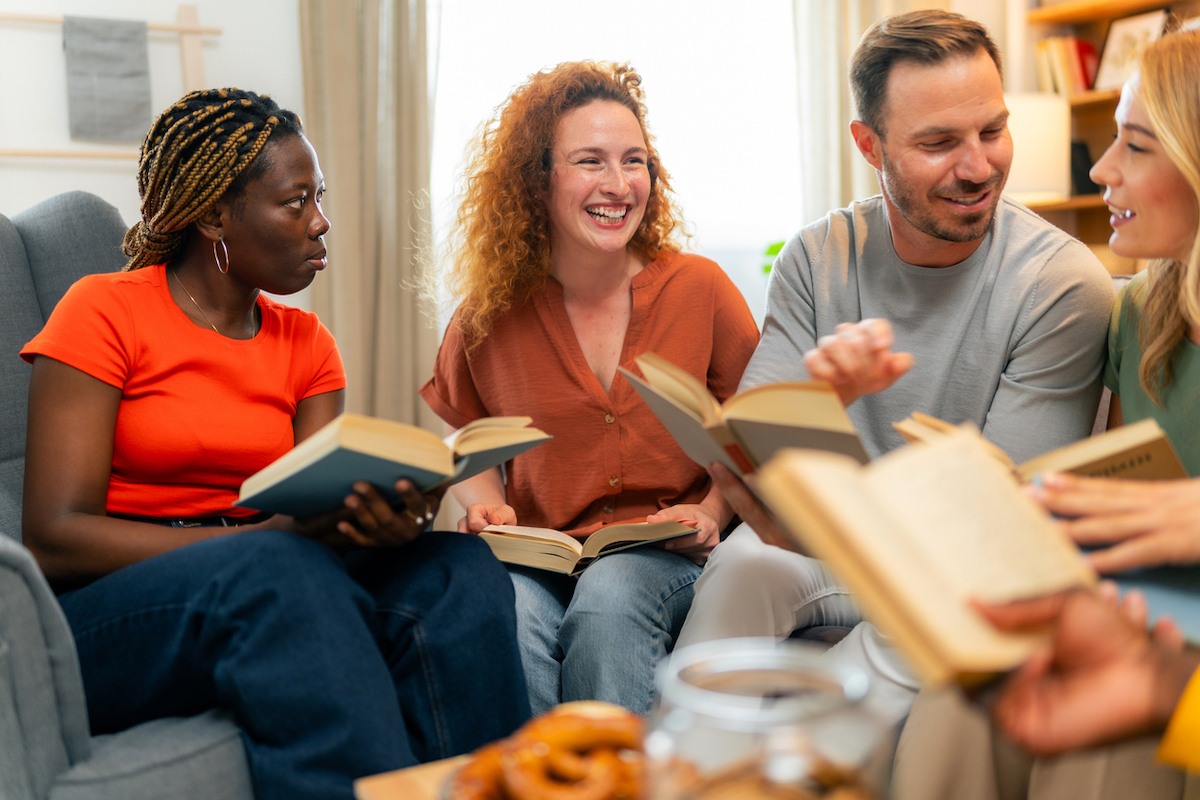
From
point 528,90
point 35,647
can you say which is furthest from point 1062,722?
point 528,90

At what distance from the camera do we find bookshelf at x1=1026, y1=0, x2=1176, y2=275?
10.5ft

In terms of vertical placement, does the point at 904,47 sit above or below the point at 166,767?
above

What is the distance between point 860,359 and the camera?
1.04 metres

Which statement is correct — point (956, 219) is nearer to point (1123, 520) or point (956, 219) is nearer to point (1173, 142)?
point (1173, 142)

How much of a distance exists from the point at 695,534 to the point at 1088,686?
886 millimetres

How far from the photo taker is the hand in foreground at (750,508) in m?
1.15

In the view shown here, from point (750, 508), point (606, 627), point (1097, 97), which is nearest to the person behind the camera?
point (750, 508)

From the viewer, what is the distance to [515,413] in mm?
1608

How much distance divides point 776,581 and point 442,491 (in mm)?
500

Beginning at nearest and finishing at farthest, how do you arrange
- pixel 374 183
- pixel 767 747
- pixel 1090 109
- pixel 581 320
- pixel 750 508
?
pixel 767 747 → pixel 750 508 → pixel 581 320 → pixel 374 183 → pixel 1090 109

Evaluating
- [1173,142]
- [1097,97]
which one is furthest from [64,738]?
[1097,97]

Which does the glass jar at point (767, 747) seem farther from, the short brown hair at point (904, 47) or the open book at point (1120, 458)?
the short brown hair at point (904, 47)

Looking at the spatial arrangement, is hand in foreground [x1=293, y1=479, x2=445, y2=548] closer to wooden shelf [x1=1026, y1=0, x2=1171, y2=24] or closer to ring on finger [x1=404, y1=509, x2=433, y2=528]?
ring on finger [x1=404, y1=509, x2=433, y2=528]

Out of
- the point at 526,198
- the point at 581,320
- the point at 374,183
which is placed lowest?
the point at 581,320
